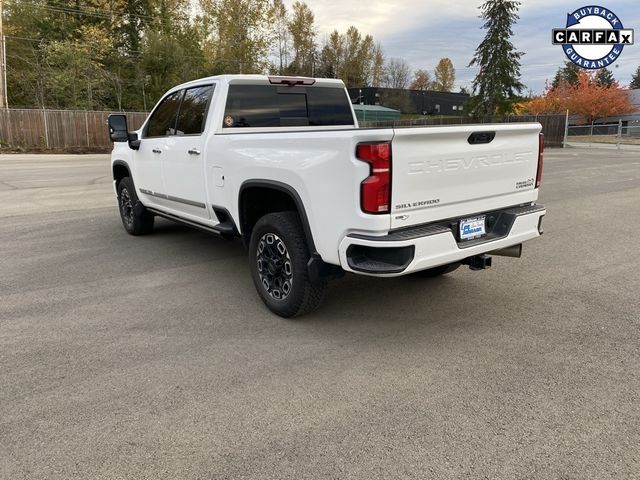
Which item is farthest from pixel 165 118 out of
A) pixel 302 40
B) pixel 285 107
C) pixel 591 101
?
pixel 302 40

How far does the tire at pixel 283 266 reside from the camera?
3923 millimetres

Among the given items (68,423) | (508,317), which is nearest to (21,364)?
(68,423)

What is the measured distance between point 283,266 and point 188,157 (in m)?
1.87

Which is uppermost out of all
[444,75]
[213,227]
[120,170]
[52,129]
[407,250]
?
[444,75]

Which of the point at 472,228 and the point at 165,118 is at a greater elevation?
the point at 165,118

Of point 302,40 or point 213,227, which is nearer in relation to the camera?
point 213,227

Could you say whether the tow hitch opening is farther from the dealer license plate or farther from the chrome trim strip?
the chrome trim strip

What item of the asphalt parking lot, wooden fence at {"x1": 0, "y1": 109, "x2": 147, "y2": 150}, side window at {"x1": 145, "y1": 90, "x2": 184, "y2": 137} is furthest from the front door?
wooden fence at {"x1": 0, "y1": 109, "x2": 147, "y2": 150}

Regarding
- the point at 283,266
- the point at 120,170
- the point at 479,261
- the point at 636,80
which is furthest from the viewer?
the point at 636,80

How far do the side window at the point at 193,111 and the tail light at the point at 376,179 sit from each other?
2.49m

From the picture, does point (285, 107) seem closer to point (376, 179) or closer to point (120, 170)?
point (376, 179)

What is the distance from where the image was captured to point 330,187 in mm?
3482

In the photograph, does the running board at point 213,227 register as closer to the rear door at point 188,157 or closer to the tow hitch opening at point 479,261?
the rear door at point 188,157

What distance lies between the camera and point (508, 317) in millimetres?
4270
